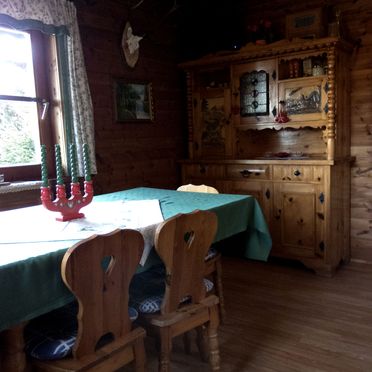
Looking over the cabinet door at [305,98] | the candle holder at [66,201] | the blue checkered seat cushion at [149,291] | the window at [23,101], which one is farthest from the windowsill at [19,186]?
the cabinet door at [305,98]

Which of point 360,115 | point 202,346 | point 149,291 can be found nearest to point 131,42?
point 360,115

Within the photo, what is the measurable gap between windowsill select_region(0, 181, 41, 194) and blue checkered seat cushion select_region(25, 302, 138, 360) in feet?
4.05

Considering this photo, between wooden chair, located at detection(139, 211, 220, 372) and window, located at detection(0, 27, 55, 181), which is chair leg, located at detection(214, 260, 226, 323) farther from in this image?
window, located at detection(0, 27, 55, 181)

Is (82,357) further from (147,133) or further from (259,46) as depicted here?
(259,46)

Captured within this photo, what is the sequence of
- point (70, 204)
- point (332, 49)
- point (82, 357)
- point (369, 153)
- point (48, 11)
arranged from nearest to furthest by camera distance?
point (82, 357) → point (70, 204) → point (48, 11) → point (332, 49) → point (369, 153)

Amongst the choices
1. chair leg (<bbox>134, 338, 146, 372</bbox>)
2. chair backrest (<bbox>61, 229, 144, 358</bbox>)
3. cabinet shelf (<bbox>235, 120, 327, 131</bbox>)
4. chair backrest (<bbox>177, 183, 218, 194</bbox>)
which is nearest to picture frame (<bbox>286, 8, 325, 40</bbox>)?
cabinet shelf (<bbox>235, 120, 327, 131</bbox>)

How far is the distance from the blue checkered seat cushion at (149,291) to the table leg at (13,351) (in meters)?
0.50

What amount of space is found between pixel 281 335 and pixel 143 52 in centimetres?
260

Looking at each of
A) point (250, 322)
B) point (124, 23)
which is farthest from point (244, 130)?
point (250, 322)

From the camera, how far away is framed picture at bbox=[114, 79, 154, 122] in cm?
347

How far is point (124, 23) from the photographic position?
349cm

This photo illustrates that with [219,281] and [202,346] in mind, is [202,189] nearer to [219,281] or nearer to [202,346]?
[219,281]

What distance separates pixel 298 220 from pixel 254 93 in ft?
3.78

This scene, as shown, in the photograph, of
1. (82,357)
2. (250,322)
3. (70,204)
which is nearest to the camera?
(82,357)
